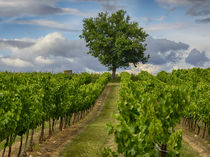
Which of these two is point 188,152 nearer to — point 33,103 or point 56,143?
point 56,143

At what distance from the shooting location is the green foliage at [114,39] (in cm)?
6138

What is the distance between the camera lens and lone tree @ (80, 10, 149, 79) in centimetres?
6134

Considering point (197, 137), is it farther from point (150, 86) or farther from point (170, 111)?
point (170, 111)

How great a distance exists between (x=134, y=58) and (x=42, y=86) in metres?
51.2

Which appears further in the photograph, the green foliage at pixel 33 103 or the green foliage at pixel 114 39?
the green foliage at pixel 114 39

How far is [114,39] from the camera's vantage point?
64062mm

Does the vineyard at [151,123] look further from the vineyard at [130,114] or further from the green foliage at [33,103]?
the green foliage at [33,103]

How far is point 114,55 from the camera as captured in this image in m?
60.6

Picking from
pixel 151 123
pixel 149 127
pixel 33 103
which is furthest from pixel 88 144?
pixel 149 127

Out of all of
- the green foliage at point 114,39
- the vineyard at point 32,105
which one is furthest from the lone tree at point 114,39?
the vineyard at point 32,105

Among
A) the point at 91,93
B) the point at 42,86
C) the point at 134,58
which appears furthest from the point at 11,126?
the point at 134,58

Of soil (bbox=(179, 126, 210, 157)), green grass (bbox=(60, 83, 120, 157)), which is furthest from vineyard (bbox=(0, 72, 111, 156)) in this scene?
soil (bbox=(179, 126, 210, 157))

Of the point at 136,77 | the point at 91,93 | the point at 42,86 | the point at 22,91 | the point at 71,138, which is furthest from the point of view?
the point at 136,77

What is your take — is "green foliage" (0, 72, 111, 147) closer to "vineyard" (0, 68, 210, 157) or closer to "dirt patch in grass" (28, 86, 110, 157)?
"vineyard" (0, 68, 210, 157)
